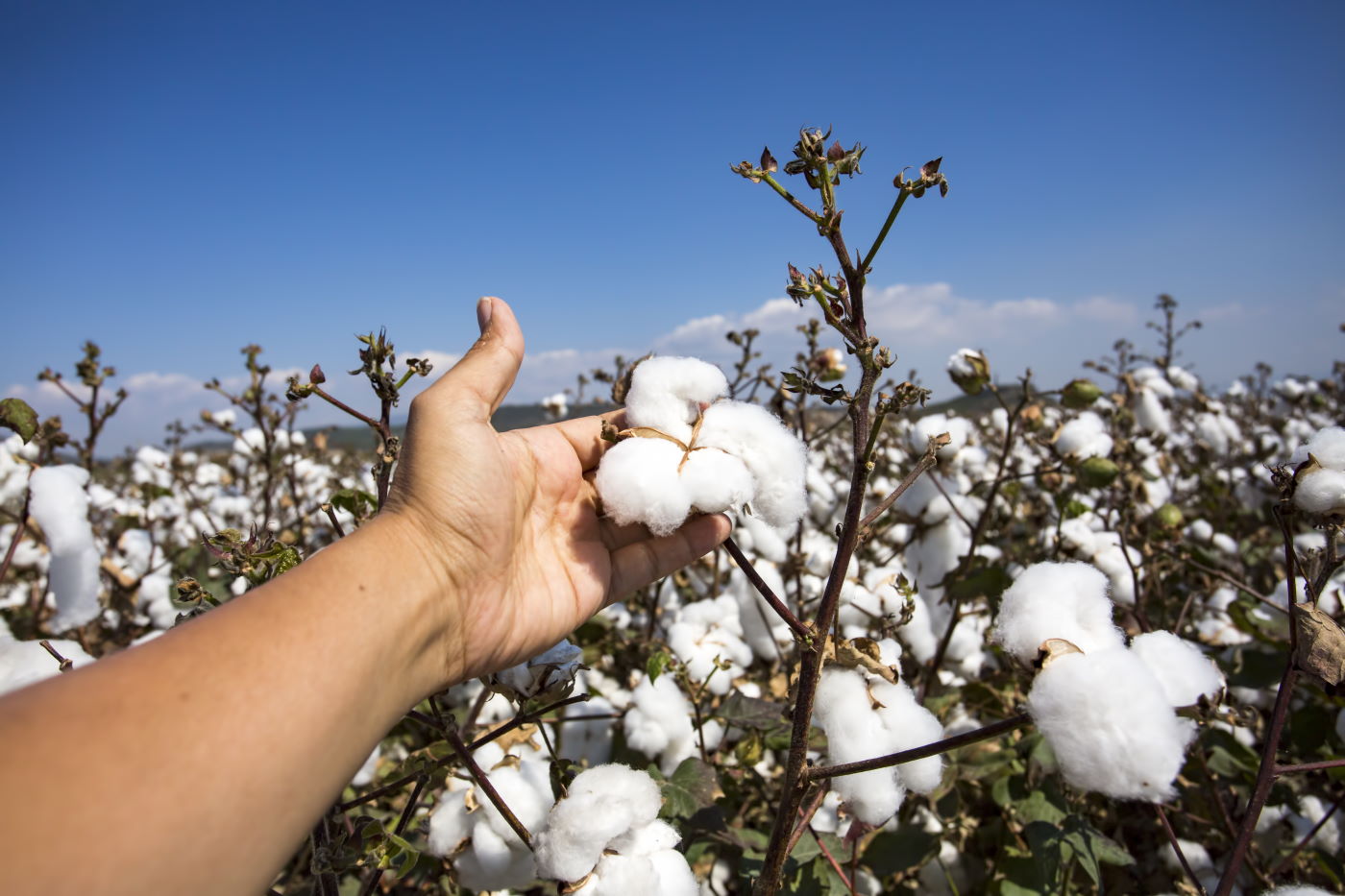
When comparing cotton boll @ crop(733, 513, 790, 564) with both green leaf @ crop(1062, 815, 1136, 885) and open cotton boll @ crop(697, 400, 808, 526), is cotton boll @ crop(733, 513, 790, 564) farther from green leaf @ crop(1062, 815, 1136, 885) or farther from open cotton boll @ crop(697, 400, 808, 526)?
open cotton boll @ crop(697, 400, 808, 526)

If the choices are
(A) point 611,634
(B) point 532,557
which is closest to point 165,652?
(B) point 532,557

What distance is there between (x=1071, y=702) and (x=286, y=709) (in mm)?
1055

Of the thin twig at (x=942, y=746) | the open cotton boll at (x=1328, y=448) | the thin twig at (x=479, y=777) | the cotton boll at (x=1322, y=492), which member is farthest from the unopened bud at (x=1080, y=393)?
the thin twig at (x=479, y=777)

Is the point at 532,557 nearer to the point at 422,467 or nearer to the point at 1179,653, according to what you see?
the point at 422,467

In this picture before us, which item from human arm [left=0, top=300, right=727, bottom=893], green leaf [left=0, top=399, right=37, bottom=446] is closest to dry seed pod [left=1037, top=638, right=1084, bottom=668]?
human arm [left=0, top=300, right=727, bottom=893]

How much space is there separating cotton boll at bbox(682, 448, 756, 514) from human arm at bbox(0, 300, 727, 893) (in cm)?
15

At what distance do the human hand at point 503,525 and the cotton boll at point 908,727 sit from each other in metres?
0.46

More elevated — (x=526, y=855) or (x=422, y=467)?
(x=422, y=467)

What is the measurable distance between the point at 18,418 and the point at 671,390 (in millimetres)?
1866

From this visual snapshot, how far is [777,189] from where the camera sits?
41.6 inches

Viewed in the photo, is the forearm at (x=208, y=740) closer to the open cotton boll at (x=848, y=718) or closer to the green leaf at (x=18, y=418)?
the open cotton boll at (x=848, y=718)

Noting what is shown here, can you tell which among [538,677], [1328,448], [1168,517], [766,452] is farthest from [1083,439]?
[538,677]

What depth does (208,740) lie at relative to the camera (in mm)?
784

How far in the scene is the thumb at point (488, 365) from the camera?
4.27ft
